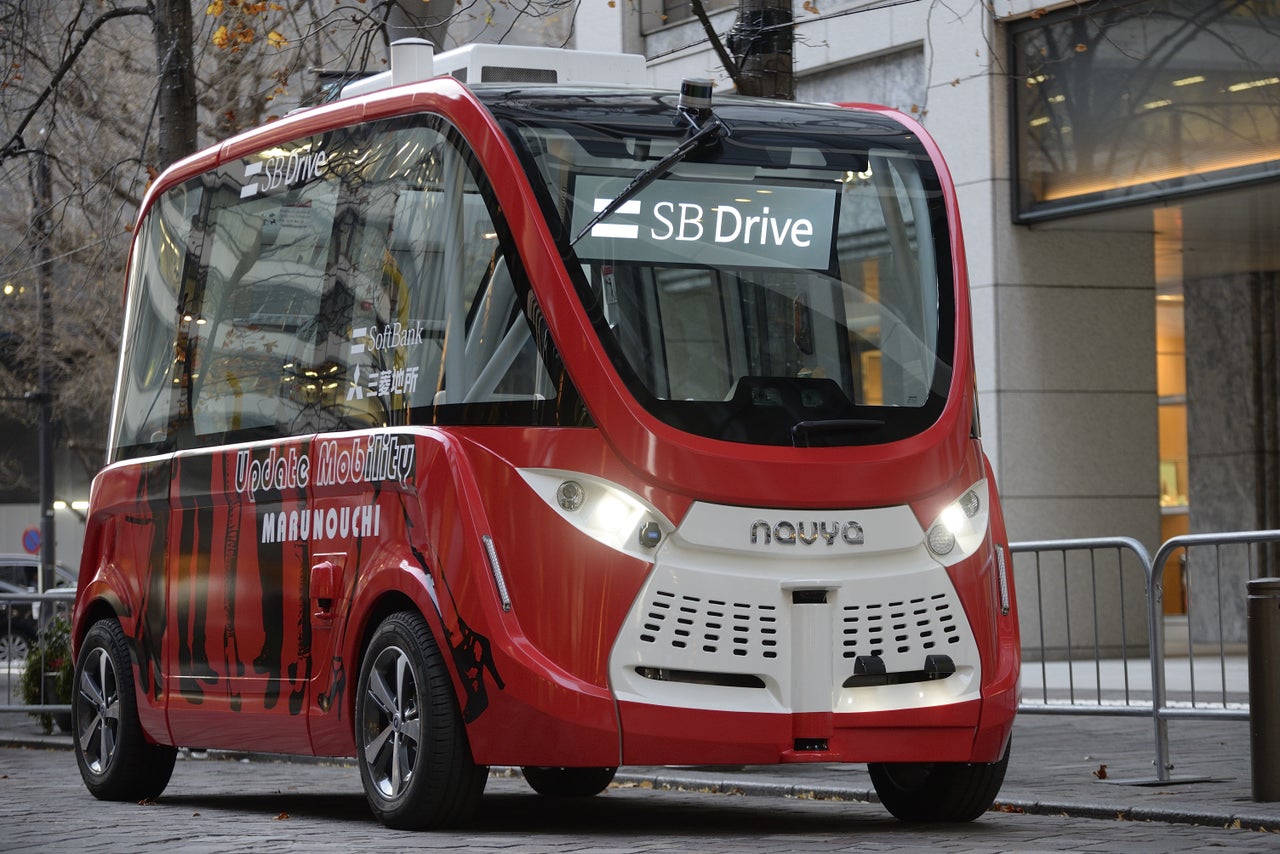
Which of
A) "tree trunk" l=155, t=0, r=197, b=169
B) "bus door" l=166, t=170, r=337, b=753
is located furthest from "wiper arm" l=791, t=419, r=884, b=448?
"tree trunk" l=155, t=0, r=197, b=169

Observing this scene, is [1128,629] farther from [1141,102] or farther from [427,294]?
[1141,102]

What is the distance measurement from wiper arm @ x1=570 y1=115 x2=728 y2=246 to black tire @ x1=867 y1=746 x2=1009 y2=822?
8.08 ft

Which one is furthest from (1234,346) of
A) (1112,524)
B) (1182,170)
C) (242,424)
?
(242,424)

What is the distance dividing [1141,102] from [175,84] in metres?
7.38

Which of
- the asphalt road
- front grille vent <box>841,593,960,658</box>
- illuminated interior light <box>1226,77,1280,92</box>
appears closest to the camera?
the asphalt road

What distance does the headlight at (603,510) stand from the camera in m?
8.31

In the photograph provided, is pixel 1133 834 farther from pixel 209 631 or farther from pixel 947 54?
pixel 947 54

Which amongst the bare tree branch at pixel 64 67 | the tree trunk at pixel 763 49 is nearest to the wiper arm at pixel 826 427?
the tree trunk at pixel 763 49

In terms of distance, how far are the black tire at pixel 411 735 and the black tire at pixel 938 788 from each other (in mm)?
1762

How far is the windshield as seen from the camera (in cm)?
852

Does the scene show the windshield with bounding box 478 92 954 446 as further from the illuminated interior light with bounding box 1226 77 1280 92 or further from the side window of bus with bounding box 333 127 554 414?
the illuminated interior light with bounding box 1226 77 1280 92

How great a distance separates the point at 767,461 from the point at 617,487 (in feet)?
1.85

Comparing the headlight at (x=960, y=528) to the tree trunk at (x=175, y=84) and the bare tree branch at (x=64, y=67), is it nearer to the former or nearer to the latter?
the tree trunk at (x=175, y=84)

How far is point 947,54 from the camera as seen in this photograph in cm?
1934
